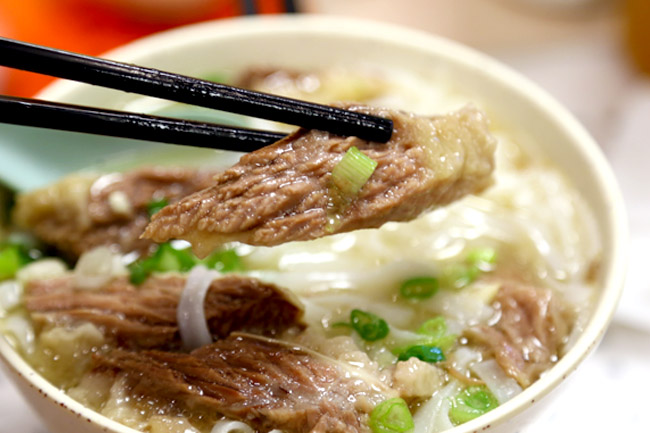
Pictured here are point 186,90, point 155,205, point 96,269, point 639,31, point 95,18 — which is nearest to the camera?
point 186,90

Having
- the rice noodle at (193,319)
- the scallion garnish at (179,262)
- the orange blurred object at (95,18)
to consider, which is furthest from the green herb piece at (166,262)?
the orange blurred object at (95,18)

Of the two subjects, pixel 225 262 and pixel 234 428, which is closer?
pixel 234 428

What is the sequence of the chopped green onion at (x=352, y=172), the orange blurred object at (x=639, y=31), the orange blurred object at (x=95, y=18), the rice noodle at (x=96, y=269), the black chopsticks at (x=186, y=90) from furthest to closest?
the orange blurred object at (x=95, y=18)
the orange blurred object at (x=639, y=31)
the rice noodle at (x=96, y=269)
the chopped green onion at (x=352, y=172)
the black chopsticks at (x=186, y=90)

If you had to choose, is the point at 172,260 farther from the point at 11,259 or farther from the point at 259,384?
the point at 259,384

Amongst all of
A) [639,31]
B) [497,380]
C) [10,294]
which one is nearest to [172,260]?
[10,294]

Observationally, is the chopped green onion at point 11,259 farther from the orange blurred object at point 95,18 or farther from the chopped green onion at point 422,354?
the orange blurred object at point 95,18

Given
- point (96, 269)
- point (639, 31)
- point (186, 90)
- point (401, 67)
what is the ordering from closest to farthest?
1. point (186, 90)
2. point (96, 269)
3. point (401, 67)
4. point (639, 31)
